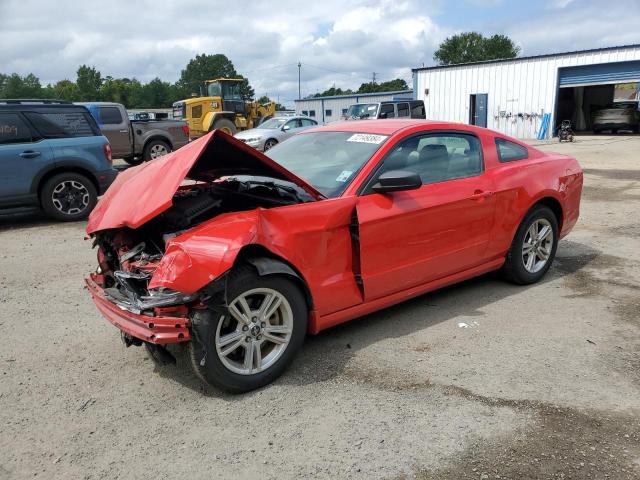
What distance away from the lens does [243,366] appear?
3211 millimetres

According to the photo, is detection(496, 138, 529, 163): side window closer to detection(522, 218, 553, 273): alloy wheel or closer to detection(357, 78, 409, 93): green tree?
detection(522, 218, 553, 273): alloy wheel

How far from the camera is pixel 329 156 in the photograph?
4227 mm

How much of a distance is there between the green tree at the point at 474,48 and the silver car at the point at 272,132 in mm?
82597

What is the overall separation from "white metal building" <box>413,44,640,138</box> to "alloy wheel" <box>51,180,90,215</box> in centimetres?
2583

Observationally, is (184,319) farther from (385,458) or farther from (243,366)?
(385,458)

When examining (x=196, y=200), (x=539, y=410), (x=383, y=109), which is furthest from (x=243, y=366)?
(x=383, y=109)

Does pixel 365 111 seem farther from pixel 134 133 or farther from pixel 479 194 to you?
pixel 479 194

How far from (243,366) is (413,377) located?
3.58ft

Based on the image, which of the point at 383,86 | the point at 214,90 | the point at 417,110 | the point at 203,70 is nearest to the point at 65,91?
the point at 203,70

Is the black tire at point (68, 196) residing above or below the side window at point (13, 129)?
below

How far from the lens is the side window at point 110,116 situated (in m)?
15.0

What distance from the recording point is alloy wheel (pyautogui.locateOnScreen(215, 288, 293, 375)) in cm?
311

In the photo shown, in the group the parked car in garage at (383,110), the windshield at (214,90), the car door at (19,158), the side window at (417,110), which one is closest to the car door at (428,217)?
the car door at (19,158)

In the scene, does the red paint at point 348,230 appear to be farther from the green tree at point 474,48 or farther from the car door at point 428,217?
the green tree at point 474,48
